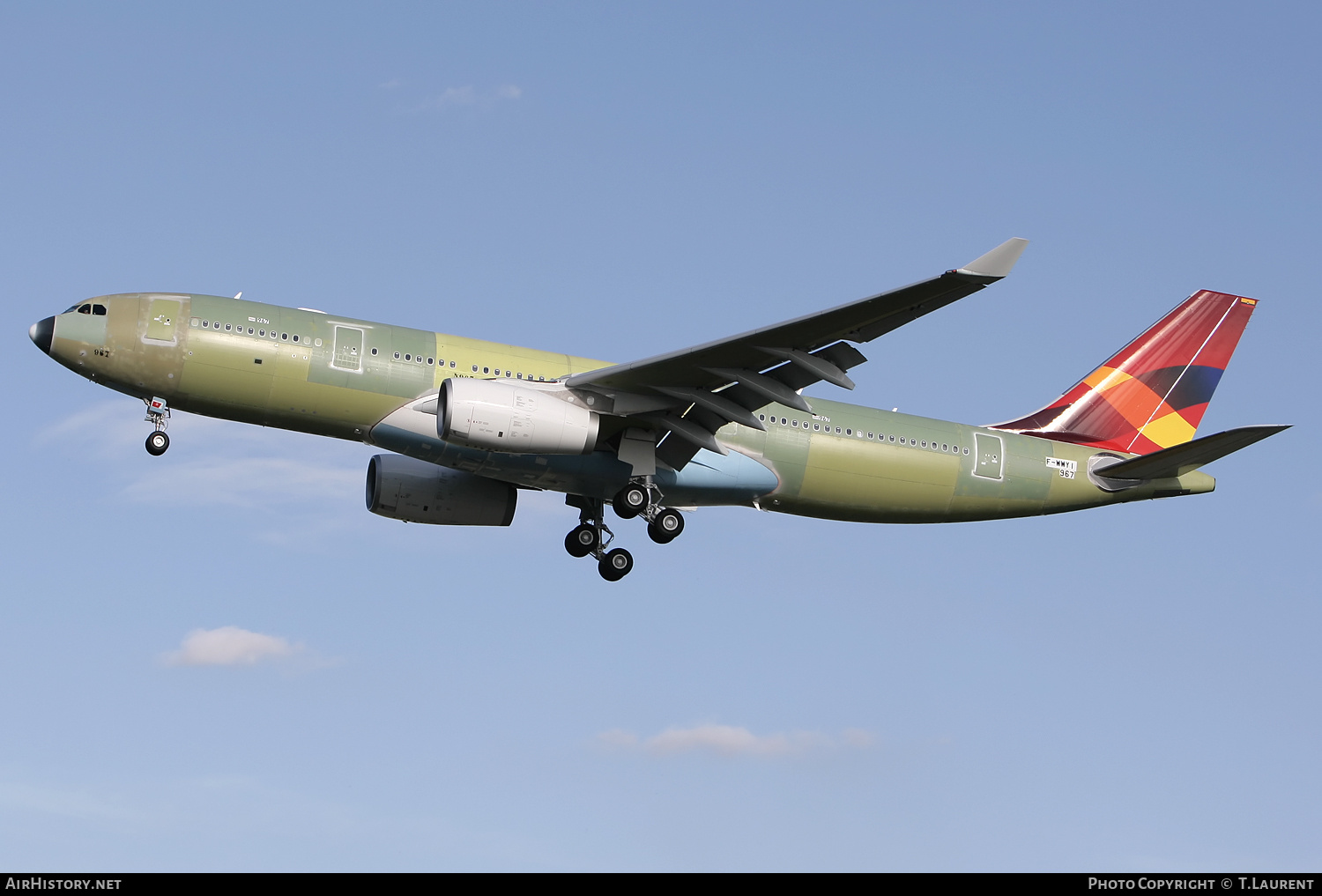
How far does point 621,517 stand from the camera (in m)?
31.1

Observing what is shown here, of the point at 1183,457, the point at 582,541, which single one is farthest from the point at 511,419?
the point at 1183,457

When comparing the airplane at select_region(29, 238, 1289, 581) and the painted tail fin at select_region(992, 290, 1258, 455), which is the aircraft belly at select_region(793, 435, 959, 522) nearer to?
the airplane at select_region(29, 238, 1289, 581)

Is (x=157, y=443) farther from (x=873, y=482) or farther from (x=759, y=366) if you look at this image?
(x=873, y=482)

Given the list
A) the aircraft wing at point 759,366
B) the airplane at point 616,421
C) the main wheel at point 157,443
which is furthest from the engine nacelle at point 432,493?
the main wheel at point 157,443

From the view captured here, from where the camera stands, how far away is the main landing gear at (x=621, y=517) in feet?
101

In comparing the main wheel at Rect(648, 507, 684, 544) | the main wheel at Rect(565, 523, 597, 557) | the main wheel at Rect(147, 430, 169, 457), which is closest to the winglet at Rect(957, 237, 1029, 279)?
the main wheel at Rect(648, 507, 684, 544)

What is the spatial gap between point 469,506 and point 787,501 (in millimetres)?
7608

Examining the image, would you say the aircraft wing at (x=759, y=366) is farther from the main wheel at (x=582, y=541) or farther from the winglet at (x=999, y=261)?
the main wheel at (x=582, y=541)

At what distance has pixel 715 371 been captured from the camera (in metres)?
28.3

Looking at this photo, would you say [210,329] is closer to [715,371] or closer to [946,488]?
[715,371]

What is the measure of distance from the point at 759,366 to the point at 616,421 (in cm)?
350

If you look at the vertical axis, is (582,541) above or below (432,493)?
below

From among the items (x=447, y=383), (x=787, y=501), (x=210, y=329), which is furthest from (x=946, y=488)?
(x=210, y=329)
